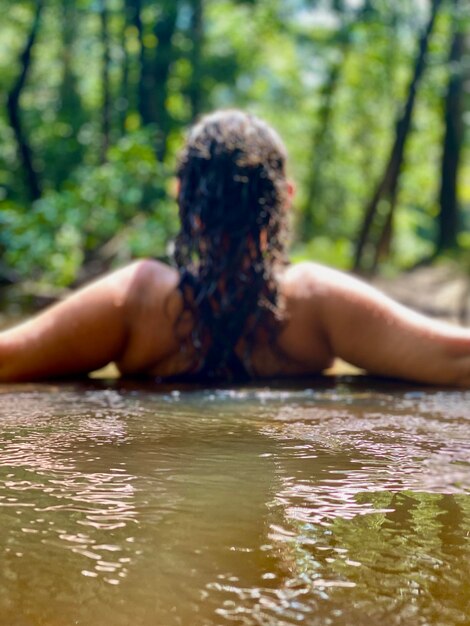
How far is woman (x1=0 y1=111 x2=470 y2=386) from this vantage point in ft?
9.23

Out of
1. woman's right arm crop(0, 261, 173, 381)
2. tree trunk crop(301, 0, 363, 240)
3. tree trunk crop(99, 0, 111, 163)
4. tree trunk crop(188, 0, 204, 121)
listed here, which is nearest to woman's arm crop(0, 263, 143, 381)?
woman's right arm crop(0, 261, 173, 381)

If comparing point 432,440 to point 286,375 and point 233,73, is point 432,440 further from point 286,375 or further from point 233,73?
point 233,73

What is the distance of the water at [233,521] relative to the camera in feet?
2.79

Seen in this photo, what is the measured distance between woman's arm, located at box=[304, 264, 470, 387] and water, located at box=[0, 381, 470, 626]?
0.84m

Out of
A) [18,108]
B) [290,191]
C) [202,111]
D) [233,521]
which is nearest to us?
[233,521]

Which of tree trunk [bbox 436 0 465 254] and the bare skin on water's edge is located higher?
tree trunk [bbox 436 0 465 254]

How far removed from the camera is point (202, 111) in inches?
581

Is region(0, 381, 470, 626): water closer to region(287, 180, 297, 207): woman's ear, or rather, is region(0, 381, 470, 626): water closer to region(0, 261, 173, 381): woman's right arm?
region(0, 261, 173, 381): woman's right arm

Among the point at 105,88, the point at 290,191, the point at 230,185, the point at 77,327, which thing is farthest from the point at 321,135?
the point at 77,327

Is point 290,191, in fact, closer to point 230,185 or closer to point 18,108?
point 230,185

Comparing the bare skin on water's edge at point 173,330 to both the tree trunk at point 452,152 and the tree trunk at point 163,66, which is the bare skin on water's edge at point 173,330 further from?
the tree trunk at point 452,152

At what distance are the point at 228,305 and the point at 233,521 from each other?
1.73 m

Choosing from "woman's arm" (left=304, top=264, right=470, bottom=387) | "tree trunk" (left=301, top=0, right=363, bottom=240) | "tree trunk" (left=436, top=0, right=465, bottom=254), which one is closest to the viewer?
"woman's arm" (left=304, top=264, right=470, bottom=387)

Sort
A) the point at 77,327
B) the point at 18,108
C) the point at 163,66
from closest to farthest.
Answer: the point at 77,327 → the point at 18,108 → the point at 163,66
